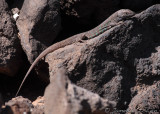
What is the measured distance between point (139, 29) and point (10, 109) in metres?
2.85

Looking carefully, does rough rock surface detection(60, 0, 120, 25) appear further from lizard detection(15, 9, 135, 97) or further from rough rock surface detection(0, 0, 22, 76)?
rough rock surface detection(0, 0, 22, 76)

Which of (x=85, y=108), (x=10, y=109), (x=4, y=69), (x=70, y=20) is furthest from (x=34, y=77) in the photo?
(x=85, y=108)

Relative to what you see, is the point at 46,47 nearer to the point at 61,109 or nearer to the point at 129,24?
the point at 129,24

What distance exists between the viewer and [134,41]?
16.1 ft

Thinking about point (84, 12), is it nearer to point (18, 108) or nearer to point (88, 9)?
point (88, 9)

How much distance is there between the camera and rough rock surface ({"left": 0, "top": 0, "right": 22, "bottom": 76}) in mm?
5211

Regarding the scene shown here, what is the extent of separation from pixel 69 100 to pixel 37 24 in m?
2.74

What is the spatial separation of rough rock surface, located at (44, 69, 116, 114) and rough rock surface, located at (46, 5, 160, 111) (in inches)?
56.8

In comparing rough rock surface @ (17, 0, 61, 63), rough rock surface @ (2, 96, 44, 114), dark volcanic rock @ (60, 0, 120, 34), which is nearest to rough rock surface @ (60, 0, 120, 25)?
dark volcanic rock @ (60, 0, 120, 34)

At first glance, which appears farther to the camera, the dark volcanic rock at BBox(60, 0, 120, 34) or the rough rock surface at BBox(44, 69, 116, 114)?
the dark volcanic rock at BBox(60, 0, 120, 34)

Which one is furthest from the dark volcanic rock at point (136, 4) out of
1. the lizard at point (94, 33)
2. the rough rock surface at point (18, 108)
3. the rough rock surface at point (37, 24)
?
the rough rock surface at point (18, 108)

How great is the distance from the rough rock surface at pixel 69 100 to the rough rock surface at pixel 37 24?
216 centimetres

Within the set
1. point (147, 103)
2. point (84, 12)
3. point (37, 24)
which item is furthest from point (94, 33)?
point (147, 103)

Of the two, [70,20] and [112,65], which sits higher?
[70,20]
